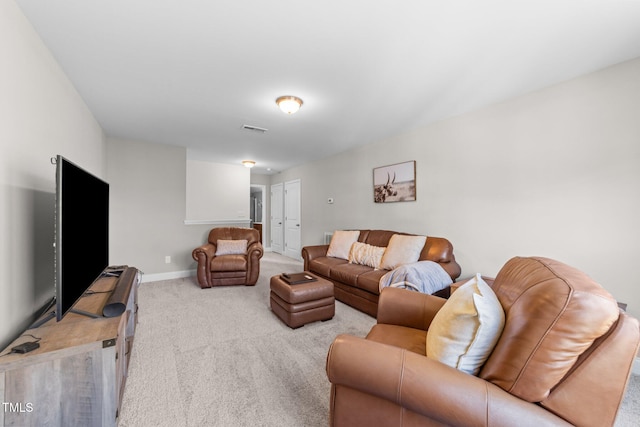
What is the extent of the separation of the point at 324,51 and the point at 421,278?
2.12 m

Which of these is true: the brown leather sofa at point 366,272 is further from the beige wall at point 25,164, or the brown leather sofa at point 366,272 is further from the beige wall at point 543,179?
the beige wall at point 25,164

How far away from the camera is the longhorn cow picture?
364cm

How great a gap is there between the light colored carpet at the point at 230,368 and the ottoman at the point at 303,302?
94 mm

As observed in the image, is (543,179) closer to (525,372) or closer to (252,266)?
(525,372)

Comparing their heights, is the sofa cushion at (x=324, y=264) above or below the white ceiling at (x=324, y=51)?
below

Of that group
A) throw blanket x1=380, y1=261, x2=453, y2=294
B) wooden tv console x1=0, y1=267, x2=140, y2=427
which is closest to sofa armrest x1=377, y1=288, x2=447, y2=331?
throw blanket x1=380, y1=261, x2=453, y2=294

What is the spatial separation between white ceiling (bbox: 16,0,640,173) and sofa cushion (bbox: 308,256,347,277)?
79.1 inches

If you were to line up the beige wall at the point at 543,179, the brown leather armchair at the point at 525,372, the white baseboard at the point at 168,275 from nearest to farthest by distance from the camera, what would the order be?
1. the brown leather armchair at the point at 525,372
2. the beige wall at the point at 543,179
3. the white baseboard at the point at 168,275

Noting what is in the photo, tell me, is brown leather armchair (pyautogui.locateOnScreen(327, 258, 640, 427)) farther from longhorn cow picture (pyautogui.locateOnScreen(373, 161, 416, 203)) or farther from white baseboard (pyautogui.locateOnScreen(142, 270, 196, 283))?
white baseboard (pyautogui.locateOnScreen(142, 270, 196, 283))

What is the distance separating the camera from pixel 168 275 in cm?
444

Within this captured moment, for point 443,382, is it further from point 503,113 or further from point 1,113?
point 503,113

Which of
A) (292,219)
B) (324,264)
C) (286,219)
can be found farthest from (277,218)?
(324,264)

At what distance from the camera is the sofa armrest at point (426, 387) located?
84 cm

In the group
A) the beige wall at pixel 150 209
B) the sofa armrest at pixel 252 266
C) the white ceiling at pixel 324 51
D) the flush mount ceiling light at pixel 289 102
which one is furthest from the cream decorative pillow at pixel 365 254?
the beige wall at pixel 150 209
